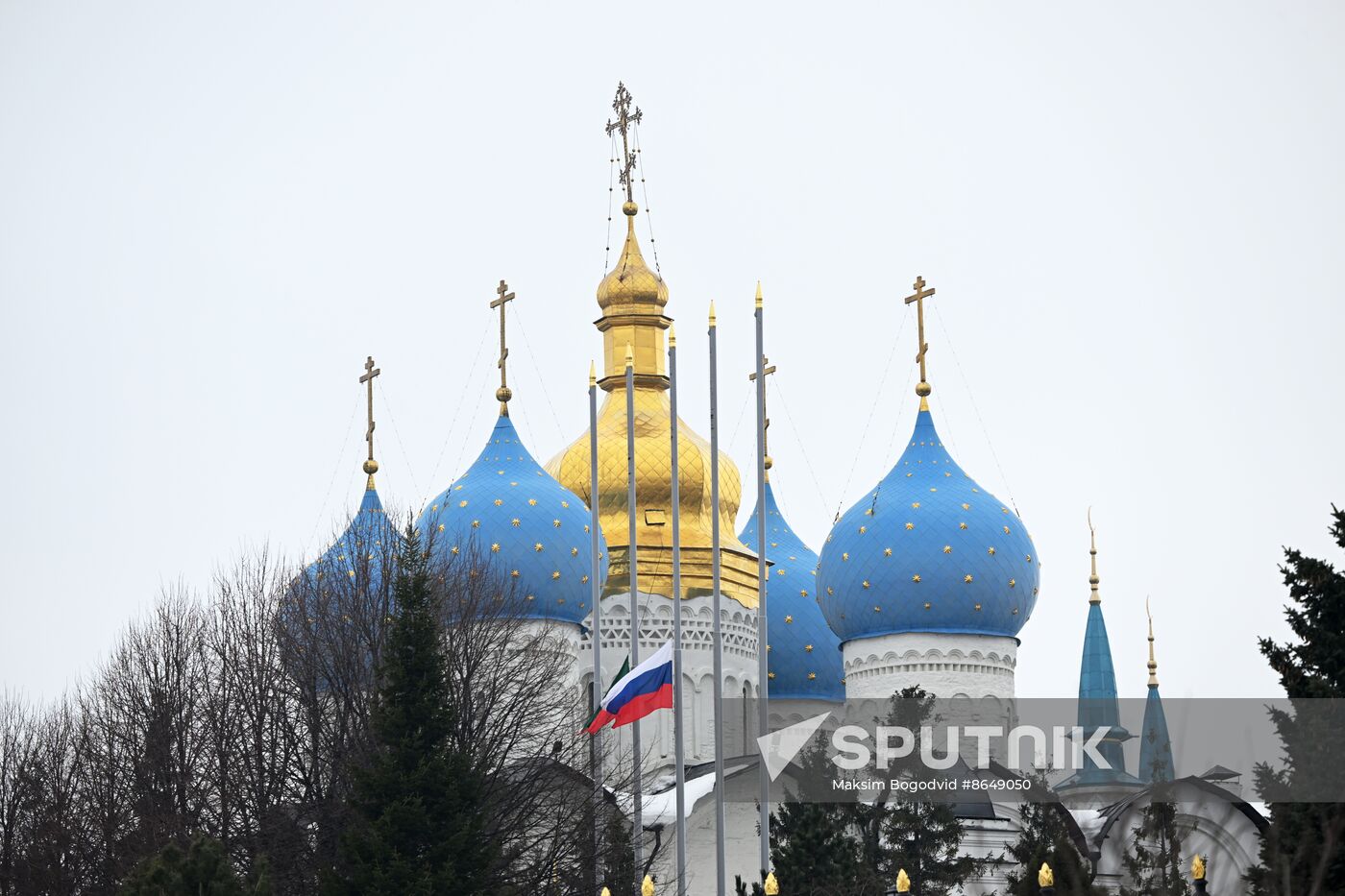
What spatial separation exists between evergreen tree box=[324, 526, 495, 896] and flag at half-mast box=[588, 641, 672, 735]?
2.67m

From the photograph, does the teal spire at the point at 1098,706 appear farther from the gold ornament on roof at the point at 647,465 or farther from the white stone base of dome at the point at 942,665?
the gold ornament on roof at the point at 647,465

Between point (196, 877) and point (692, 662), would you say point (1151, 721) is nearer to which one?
point (692, 662)

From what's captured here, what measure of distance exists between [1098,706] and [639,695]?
66.7 ft

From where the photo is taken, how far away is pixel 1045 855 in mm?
19906

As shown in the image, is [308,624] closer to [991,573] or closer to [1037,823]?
[1037,823]

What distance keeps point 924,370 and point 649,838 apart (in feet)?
34.6

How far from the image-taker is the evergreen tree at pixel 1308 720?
55.7 ft

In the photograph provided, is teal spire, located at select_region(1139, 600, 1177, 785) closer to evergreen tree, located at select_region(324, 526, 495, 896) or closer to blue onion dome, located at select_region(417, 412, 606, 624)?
blue onion dome, located at select_region(417, 412, 606, 624)

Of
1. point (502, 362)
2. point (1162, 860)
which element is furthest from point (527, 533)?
point (1162, 860)

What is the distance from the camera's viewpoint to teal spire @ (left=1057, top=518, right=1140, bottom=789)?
41.8 meters

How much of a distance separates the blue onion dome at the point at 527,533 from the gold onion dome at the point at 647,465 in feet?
6.04

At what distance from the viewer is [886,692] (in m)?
37.7

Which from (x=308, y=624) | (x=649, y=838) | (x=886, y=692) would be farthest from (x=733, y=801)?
(x=308, y=624)

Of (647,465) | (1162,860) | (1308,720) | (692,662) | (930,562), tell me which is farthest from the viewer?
(647,465)
